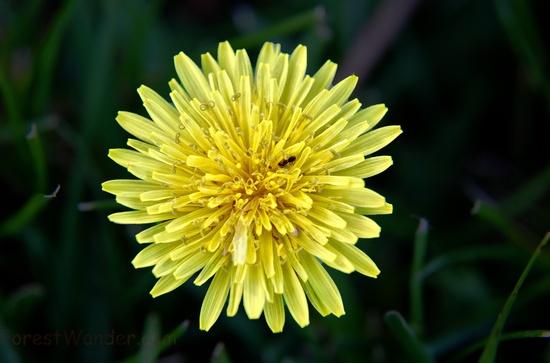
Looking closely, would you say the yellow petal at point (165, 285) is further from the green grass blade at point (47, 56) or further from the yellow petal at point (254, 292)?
the green grass blade at point (47, 56)

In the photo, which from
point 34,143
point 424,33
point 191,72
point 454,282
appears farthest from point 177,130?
point 424,33

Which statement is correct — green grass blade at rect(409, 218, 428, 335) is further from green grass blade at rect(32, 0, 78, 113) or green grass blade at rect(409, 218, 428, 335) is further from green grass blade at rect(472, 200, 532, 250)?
green grass blade at rect(32, 0, 78, 113)

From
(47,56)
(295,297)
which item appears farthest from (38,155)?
(295,297)

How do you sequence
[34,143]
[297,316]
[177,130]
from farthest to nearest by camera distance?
[34,143] < [177,130] < [297,316]

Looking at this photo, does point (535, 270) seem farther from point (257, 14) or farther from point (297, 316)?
point (257, 14)

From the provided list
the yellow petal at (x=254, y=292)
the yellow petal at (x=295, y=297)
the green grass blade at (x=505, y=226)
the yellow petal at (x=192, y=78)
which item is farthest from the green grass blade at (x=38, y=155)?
the green grass blade at (x=505, y=226)

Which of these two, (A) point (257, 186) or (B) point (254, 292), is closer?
(B) point (254, 292)

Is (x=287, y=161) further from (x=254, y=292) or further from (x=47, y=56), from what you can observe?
(x=47, y=56)

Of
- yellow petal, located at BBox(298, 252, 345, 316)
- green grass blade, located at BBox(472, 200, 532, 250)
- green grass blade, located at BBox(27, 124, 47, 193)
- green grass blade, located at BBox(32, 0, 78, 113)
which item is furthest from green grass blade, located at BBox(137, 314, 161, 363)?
green grass blade, located at BBox(472, 200, 532, 250)
